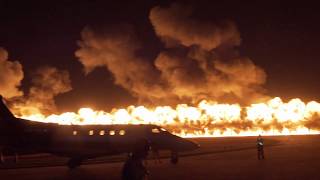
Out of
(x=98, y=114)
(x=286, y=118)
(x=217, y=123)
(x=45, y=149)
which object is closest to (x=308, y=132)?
(x=286, y=118)

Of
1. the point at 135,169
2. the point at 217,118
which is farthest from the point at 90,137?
the point at 217,118

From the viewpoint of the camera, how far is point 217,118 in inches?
4134

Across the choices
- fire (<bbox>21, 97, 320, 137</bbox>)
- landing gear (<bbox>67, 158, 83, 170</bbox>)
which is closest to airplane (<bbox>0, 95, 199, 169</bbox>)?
landing gear (<bbox>67, 158, 83, 170</bbox>)

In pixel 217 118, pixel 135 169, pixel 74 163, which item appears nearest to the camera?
pixel 135 169

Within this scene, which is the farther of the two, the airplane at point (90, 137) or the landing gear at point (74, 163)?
the airplane at point (90, 137)

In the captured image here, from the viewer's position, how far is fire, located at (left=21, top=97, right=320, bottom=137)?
101062 millimetres

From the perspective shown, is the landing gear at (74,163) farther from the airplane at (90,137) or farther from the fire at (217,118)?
the fire at (217,118)

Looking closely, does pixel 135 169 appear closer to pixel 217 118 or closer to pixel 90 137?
pixel 90 137

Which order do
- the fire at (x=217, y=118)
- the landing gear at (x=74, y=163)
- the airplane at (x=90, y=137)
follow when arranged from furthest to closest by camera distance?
the fire at (x=217, y=118) < the airplane at (x=90, y=137) < the landing gear at (x=74, y=163)

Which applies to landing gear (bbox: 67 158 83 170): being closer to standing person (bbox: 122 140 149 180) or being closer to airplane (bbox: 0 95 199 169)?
airplane (bbox: 0 95 199 169)

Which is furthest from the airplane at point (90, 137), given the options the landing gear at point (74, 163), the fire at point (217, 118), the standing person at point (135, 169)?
the fire at point (217, 118)

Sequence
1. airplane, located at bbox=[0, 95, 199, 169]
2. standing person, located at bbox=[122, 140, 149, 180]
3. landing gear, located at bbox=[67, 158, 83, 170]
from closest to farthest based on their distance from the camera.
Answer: standing person, located at bbox=[122, 140, 149, 180]
landing gear, located at bbox=[67, 158, 83, 170]
airplane, located at bbox=[0, 95, 199, 169]

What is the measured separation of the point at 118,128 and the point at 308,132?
8458 centimetres

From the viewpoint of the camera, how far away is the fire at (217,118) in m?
101
